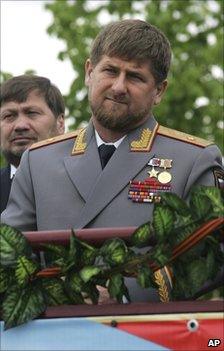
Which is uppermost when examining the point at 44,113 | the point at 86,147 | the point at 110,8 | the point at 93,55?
the point at 93,55

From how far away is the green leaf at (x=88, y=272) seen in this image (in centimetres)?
292

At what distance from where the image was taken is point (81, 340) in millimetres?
2889

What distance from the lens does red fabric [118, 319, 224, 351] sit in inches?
114

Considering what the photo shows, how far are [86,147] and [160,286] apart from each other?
1110mm

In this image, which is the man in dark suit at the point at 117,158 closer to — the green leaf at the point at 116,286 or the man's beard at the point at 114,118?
the man's beard at the point at 114,118

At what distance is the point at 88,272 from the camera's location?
2928 millimetres

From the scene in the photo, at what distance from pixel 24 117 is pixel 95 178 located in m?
2.06

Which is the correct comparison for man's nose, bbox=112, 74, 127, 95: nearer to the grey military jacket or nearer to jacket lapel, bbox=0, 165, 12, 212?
the grey military jacket

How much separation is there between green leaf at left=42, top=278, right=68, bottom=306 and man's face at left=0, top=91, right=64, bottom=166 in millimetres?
2920

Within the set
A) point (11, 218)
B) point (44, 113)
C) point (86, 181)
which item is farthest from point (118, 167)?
point (44, 113)

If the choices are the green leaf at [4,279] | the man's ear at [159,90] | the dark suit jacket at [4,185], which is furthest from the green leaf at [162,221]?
the dark suit jacket at [4,185]

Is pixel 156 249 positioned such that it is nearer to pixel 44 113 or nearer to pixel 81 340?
pixel 81 340

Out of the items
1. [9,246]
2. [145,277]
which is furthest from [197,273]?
[9,246]

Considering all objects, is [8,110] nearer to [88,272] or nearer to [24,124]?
[24,124]
